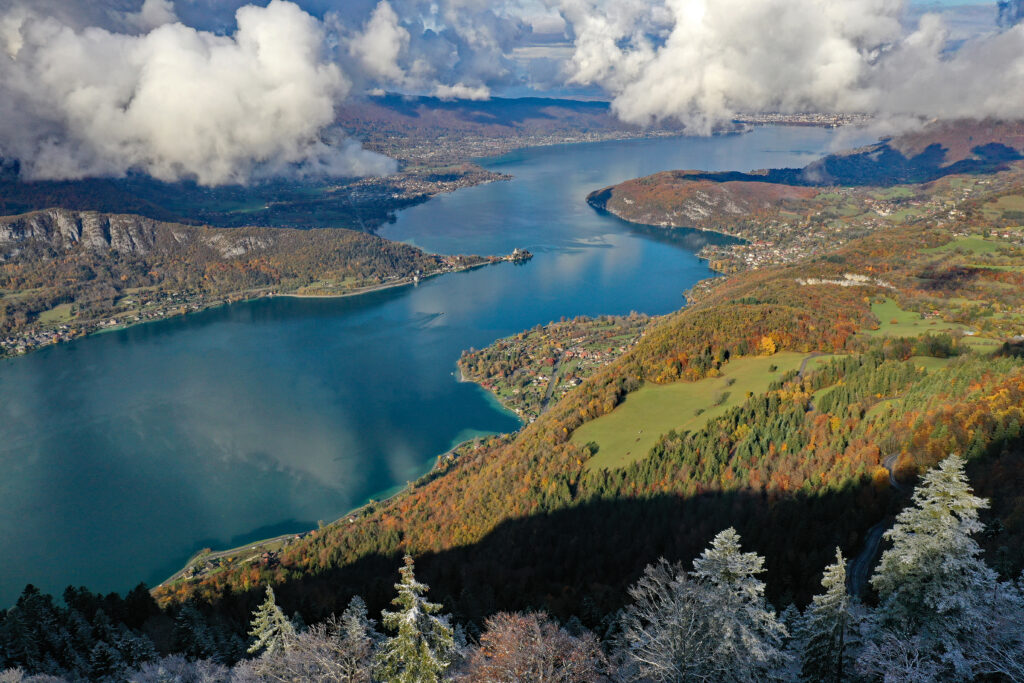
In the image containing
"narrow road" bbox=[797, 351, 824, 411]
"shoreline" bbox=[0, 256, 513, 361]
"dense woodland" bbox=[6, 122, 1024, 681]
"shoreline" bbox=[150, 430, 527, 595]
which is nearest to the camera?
"dense woodland" bbox=[6, 122, 1024, 681]

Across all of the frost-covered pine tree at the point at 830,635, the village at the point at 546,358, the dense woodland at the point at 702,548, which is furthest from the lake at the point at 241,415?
the frost-covered pine tree at the point at 830,635

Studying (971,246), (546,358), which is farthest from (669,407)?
(971,246)

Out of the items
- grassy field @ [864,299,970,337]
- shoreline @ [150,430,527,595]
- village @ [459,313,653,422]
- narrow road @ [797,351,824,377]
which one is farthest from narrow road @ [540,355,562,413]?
grassy field @ [864,299,970,337]

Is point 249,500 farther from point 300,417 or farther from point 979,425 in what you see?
point 979,425

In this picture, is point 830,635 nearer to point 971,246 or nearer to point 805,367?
point 805,367

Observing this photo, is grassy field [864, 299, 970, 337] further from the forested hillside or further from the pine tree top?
the forested hillside

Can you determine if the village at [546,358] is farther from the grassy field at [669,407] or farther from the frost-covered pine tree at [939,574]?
the frost-covered pine tree at [939,574]
